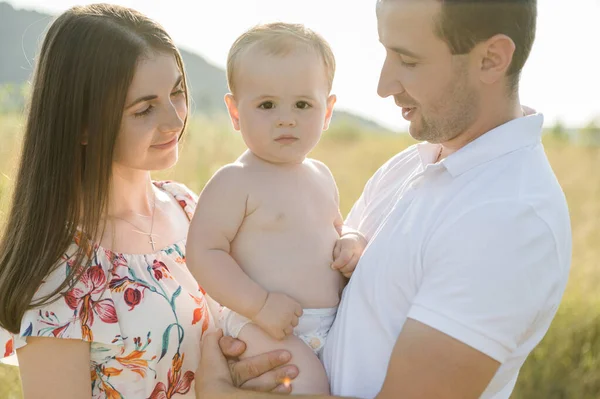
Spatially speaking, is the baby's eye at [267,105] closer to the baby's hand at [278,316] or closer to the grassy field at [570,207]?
the baby's hand at [278,316]

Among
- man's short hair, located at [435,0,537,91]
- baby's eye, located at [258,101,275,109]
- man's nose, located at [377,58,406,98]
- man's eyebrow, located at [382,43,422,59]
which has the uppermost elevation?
man's short hair, located at [435,0,537,91]

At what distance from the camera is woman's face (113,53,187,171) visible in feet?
8.41

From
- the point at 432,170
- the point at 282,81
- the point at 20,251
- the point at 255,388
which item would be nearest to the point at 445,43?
the point at 432,170

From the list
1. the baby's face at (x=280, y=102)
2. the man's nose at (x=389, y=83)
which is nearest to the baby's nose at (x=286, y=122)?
the baby's face at (x=280, y=102)

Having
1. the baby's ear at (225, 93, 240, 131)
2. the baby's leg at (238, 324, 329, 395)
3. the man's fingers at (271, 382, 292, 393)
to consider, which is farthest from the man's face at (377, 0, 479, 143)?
the man's fingers at (271, 382, 292, 393)

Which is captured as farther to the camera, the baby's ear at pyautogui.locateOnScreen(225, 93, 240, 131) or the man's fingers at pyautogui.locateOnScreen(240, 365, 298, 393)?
the baby's ear at pyautogui.locateOnScreen(225, 93, 240, 131)

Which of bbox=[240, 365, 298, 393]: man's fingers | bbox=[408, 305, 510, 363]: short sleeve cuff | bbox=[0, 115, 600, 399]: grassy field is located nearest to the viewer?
bbox=[408, 305, 510, 363]: short sleeve cuff

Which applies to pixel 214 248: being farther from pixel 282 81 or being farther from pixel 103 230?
pixel 282 81

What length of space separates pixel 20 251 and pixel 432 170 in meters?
1.36

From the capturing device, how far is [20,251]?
242 cm

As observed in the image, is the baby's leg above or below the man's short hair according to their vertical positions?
below

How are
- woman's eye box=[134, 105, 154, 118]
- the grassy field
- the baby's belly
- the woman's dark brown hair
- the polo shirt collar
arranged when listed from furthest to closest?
the grassy field, woman's eye box=[134, 105, 154, 118], the woman's dark brown hair, the baby's belly, the polo shirt collar

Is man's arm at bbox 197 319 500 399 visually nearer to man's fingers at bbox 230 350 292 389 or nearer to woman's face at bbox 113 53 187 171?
man's fingers at bbox 230 350 292 389

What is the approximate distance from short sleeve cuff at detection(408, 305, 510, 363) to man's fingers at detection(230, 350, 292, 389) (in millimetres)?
541
